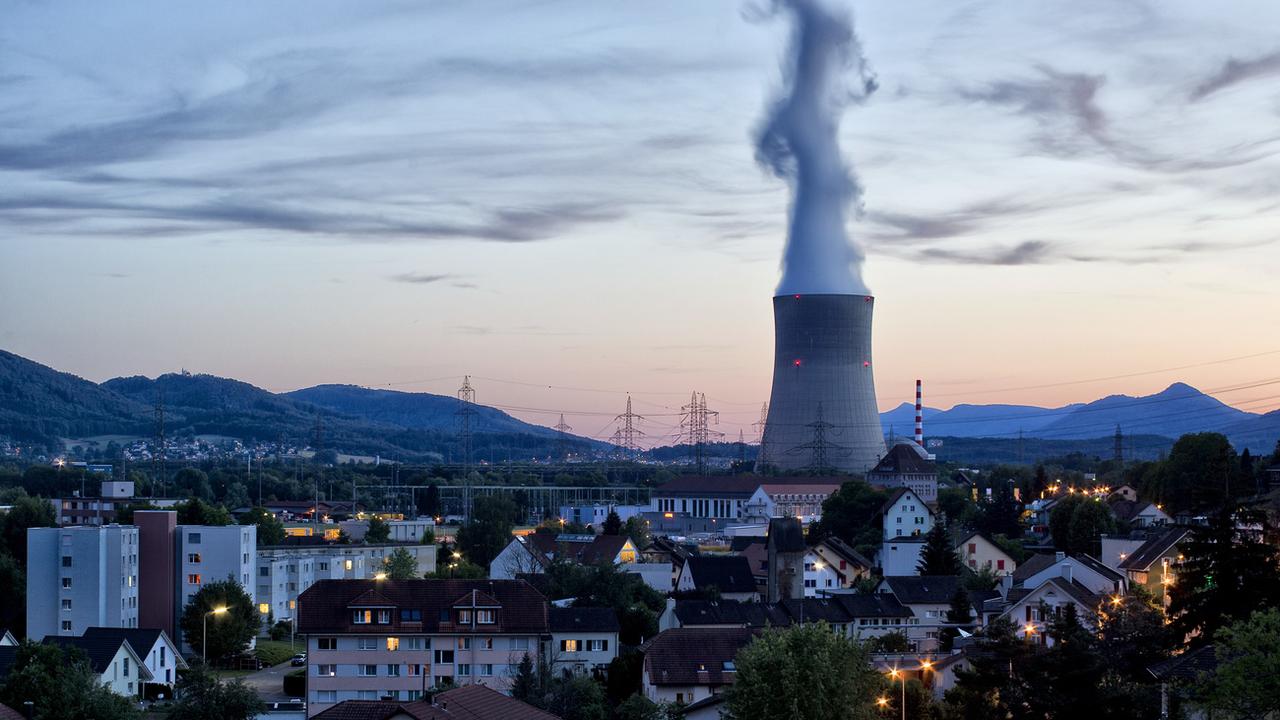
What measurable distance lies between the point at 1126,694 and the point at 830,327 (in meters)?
65.7

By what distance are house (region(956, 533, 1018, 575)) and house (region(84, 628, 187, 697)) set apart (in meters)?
30.7

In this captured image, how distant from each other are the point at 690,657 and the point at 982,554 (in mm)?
26292

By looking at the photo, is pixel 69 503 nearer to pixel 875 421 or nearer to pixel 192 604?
pixel 192 604

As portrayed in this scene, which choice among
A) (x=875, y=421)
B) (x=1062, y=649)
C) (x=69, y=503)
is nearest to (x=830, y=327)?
(x=875, y=421)

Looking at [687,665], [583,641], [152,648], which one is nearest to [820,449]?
[583,641]

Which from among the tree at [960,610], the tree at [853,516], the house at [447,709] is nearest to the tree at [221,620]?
the house at [447,709]

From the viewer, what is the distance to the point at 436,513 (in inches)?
3994

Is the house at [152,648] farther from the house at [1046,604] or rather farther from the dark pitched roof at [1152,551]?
the dark pitched roof at [1152,551]

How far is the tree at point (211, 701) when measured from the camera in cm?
2950

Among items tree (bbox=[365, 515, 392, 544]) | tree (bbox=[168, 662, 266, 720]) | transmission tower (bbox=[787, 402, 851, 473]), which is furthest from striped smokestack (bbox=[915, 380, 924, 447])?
tree (bbox=[168, 662, 266, 720])

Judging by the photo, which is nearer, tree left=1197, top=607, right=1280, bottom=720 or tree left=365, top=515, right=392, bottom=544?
tree left=1197, top=607, right=1280, bottom=720

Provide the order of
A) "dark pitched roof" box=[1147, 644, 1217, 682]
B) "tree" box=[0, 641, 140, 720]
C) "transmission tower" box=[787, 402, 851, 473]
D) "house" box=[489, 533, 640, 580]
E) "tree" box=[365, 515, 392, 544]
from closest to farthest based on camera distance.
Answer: "dark pitched roof" box=[1147, 644, 1217, 682], "tree" box=[0, 641, 140, 720], "house" box=[489, 533, 640, 580], "tree" box=[365, 515, 392, 544], "transmission tower" box=[787, 402, 851, 473]

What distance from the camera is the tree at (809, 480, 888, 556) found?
71000mm

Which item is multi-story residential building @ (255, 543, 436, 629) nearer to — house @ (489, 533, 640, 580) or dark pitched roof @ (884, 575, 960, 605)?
house @ (489, 533, 640, 580)
